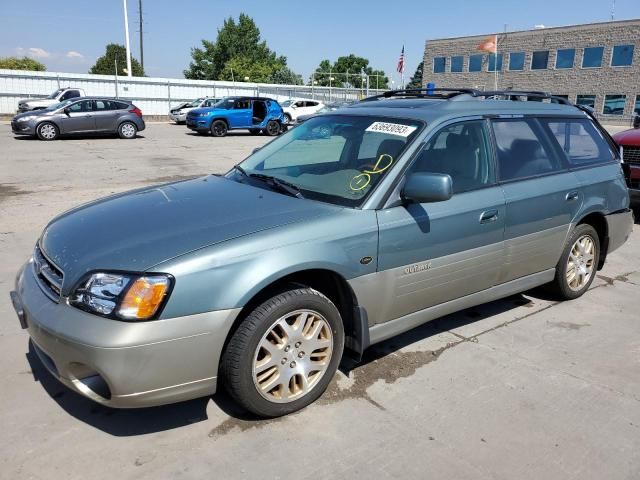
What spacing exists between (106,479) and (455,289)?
7.78 ft

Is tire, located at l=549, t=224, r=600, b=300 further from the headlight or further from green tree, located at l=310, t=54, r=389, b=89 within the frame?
green tree, located at l=310, t=54, r=389, b=89

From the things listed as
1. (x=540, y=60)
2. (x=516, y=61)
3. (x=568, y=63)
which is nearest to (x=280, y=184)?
(x=568, y=63)

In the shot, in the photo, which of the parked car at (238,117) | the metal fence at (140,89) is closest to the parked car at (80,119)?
the parked car at (238,117)

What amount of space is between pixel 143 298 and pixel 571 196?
3475mm

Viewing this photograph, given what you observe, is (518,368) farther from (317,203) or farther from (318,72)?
(318,72)

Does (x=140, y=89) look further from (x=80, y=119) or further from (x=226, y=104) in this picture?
(x=80, y=119)

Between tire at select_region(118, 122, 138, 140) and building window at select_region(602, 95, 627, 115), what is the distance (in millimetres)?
40696

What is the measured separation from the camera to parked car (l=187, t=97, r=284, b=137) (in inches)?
867

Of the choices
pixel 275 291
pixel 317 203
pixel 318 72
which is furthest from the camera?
pixel 318 72

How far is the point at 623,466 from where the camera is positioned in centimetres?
261

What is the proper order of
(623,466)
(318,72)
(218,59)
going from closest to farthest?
(623,466) < (218,59) < (318,72)

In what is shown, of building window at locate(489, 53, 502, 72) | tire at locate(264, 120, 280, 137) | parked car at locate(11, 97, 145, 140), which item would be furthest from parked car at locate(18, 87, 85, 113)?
building window at locate(489, 53, 502, 72)

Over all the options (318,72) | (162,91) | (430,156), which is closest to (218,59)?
(318,72)

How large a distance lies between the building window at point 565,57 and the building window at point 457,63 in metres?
10.4
